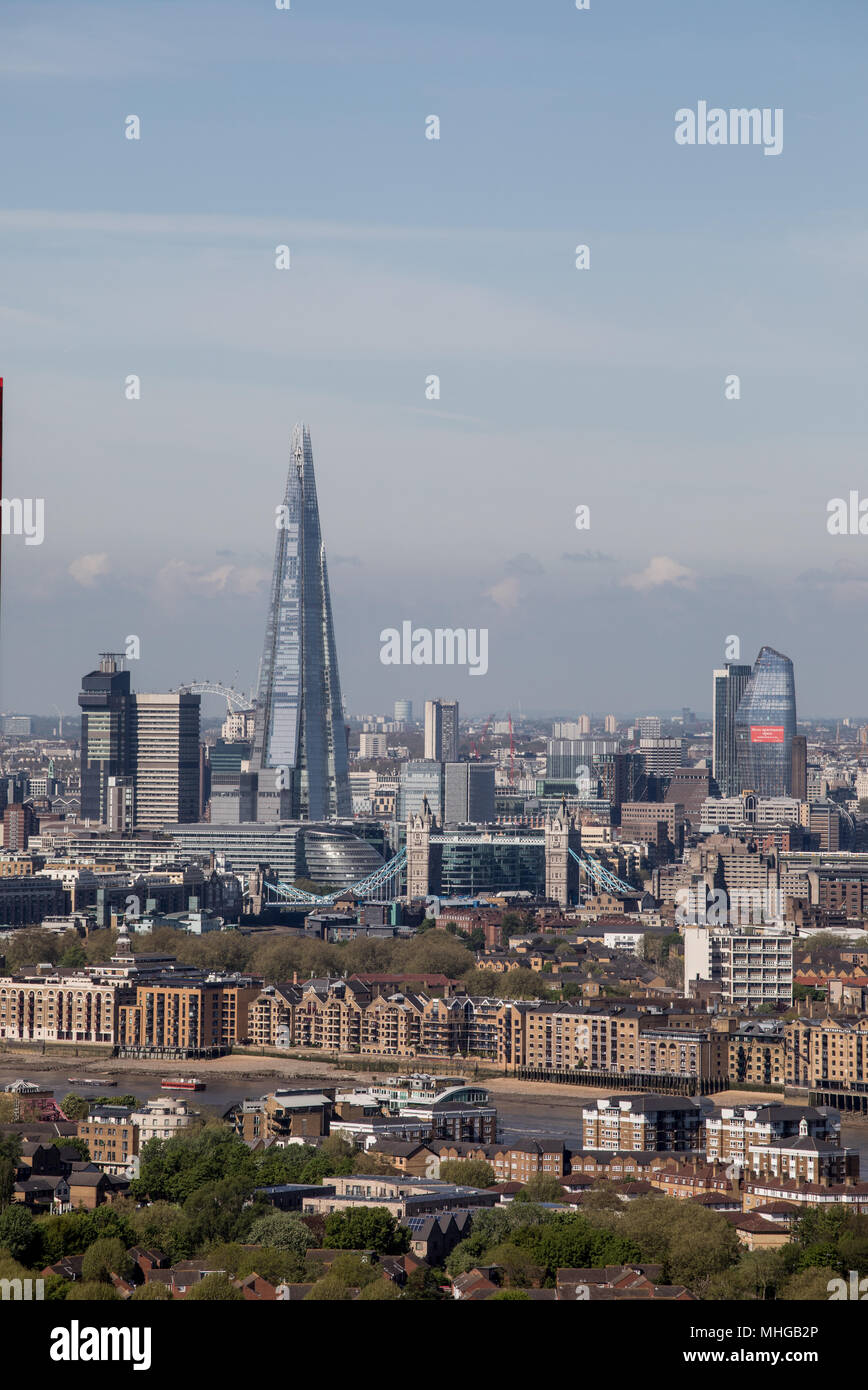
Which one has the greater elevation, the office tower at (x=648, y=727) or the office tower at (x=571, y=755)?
the office tower at (x=648, y=727)

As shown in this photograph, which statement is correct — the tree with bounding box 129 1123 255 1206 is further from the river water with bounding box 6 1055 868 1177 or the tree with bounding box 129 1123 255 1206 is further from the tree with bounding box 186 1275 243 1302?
the river water with bounding box 6 1055 868 1177

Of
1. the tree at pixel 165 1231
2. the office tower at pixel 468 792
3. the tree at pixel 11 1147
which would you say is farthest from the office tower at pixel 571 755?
the tree at pixel 165 1231

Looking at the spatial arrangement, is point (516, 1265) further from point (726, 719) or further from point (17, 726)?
point (17, 726)

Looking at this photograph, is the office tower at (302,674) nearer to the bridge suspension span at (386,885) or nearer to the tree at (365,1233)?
the bridge suspension span at (386,885)

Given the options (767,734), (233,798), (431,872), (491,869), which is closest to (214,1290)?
(431,872)

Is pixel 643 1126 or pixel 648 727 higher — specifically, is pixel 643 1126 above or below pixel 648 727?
below

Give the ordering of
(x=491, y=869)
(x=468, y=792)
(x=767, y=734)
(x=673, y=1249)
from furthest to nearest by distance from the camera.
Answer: (x=767, y=734) → (x=468, y=792) → (x=491, y=869) → (x=673, y=1249)
